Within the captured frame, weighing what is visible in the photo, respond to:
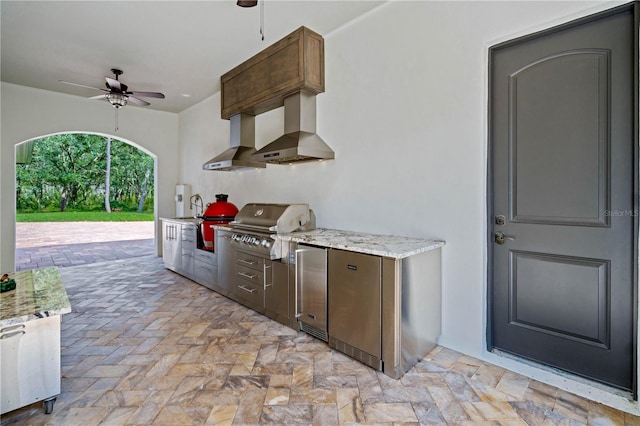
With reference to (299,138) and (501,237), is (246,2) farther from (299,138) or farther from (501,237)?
(501,237)

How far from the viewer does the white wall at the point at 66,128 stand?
472 cm

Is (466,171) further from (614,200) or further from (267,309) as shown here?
(267,309)

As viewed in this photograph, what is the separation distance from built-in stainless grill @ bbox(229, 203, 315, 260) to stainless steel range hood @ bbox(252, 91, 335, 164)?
0.53m

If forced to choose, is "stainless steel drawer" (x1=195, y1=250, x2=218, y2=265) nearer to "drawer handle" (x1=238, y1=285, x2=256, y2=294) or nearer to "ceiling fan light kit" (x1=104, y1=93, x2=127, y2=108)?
"drawer handle" (x1=238, y1=285, x2=256, y2=294)

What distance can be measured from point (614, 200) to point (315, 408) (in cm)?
209

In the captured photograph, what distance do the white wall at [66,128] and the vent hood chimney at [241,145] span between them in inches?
101

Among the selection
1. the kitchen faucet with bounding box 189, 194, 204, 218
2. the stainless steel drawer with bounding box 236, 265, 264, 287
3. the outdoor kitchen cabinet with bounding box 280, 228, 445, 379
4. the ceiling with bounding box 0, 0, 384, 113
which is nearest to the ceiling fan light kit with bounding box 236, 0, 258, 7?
the ceiling with bounding box 0, 0, 384, 113

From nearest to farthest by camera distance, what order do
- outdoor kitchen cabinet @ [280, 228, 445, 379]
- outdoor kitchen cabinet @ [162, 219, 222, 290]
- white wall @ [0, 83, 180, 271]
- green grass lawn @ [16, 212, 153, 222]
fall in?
outdoor kitchen cabinet @ [280, 228, 445, 379] < outdoor kitchen cabinet @ [162, 219, 222, 290] < white wall @ [0, 83, 180, 271] < green grass lawn @ [16, 212, 153, 222]


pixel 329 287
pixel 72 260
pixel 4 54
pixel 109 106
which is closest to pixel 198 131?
pixel 109 106

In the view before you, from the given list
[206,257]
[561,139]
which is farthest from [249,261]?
[561,139]

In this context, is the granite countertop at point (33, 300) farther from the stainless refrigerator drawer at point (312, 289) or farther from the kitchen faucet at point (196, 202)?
the kitchen faucet at point (196, 202)

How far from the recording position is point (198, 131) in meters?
5.93

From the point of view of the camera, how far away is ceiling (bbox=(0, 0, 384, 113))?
2.91 metres

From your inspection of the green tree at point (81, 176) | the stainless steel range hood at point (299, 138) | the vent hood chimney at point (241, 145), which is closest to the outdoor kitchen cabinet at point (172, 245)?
the vent hood chimney at point (241, 145)
